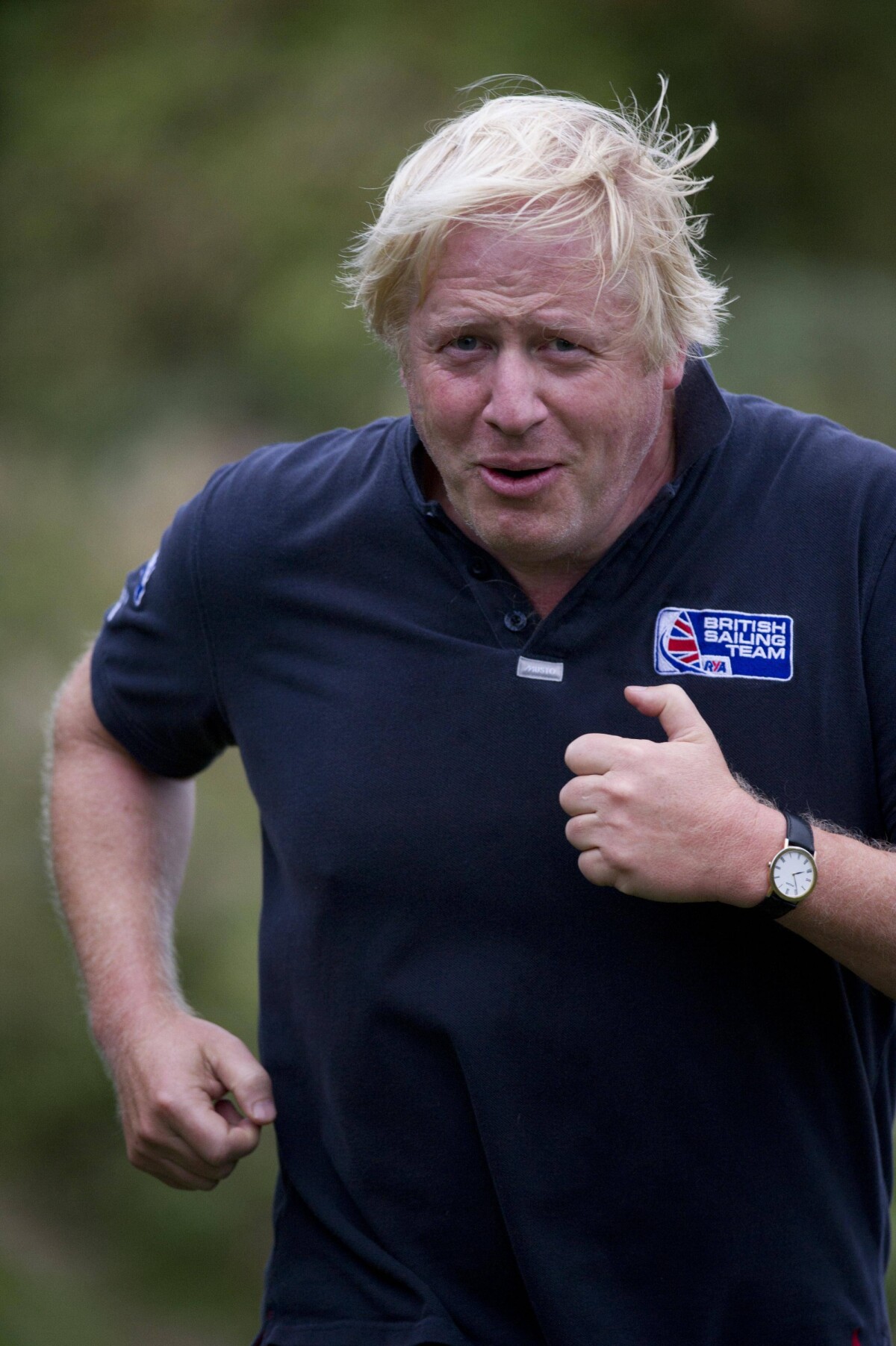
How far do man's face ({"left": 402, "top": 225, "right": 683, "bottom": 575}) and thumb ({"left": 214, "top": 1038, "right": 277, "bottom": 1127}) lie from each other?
844mm

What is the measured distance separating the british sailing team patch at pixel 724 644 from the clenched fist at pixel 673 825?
21 cm

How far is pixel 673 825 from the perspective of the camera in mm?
1692

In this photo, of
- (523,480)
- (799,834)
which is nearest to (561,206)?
(523,480)

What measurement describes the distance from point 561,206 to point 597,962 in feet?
3.30

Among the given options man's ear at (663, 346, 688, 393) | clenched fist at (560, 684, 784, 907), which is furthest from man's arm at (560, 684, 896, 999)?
man's ear at (663, 346, 688, 393)

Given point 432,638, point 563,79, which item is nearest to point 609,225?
point 432,638

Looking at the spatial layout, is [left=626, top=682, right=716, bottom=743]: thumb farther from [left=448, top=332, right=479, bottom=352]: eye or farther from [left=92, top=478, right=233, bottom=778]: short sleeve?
[left=92, top=478, right=233, bottom=778]: short sleeve

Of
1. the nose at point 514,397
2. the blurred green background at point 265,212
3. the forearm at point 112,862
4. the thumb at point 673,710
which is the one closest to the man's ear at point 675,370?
the nose at point 514,397

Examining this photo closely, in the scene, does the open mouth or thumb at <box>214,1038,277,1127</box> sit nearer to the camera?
the open mouth

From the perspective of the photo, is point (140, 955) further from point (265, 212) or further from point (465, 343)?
point (265, 212)

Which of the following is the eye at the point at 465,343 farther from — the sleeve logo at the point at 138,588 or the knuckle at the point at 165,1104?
the knuckle at the point at 165,1104

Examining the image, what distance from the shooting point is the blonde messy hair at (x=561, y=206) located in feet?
6.23

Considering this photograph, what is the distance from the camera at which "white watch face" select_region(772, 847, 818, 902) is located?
1.70 metres

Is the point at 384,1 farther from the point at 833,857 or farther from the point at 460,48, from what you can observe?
the point at 833,857
